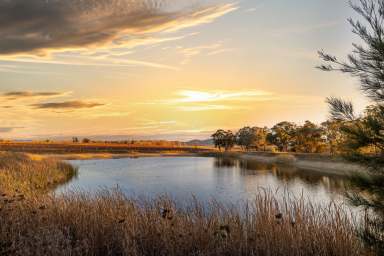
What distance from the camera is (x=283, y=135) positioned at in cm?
8912

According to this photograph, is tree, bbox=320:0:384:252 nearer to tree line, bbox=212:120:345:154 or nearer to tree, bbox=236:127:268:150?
tree line, bbox=212:120:345:154

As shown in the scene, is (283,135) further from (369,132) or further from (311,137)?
(369,132)

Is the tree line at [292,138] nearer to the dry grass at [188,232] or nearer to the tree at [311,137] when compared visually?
the tree at [311,137]

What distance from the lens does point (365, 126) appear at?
7.14 meters

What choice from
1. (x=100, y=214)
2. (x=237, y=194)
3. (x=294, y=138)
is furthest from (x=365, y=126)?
(x=294, y=138)

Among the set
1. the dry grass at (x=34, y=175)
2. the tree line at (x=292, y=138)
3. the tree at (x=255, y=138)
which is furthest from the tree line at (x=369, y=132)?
the tree at (x=255, y=138)

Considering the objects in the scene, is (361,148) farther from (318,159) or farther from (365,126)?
(318,159)

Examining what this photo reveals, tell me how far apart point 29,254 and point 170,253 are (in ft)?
8.31

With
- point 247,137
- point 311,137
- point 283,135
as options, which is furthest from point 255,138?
point 311,137

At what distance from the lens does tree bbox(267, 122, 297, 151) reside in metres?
85.7

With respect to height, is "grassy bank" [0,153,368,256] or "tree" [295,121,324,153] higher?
"tree" [295,121,324,153]

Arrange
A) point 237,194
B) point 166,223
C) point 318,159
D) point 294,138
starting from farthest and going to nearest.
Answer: point 294,138 → point 318,159 → point 237,194 → point 166,223

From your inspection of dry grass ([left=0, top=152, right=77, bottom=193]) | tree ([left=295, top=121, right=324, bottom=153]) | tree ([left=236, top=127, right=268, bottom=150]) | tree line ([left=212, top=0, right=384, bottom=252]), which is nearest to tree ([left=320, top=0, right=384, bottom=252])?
tree line ([left=212, top=0, right=384, bottom=252])

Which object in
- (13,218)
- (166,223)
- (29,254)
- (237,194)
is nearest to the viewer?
(29,254)
